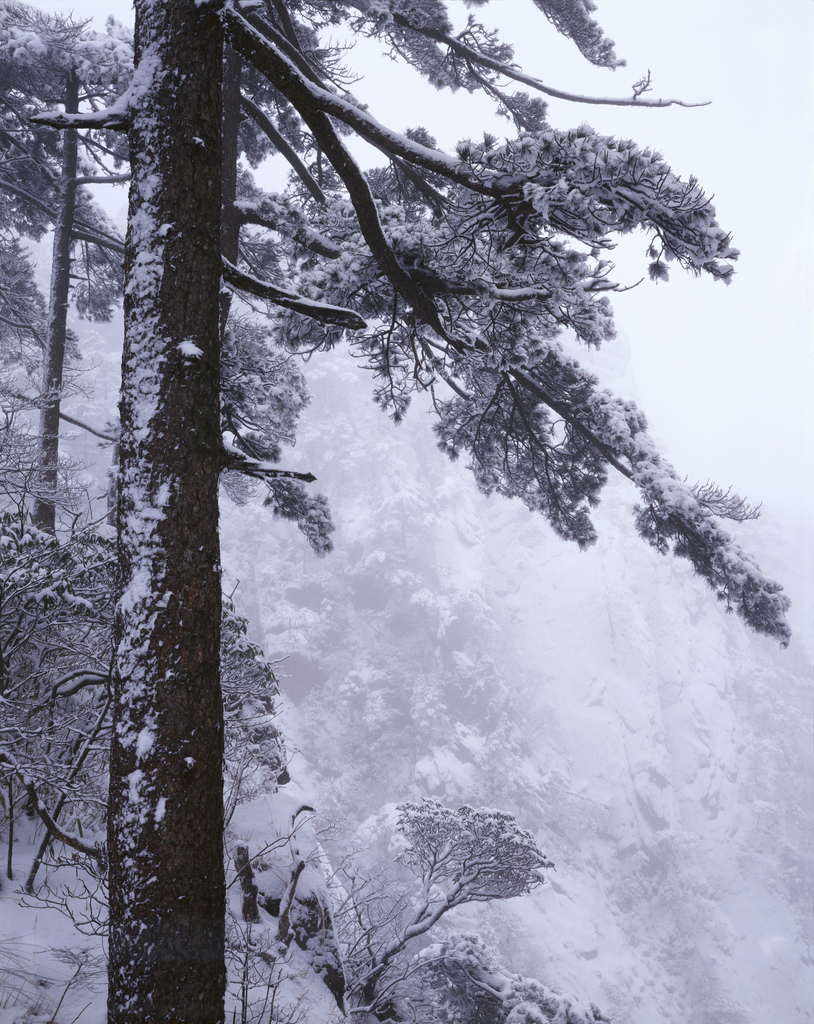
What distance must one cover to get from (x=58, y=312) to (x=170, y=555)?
8.27m

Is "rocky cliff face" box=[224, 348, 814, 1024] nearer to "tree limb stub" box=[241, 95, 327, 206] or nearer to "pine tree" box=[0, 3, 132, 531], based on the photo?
"pine tree" box=[0, 3, 132, 531]

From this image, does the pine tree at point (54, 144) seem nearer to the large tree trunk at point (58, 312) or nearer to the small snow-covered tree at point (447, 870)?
the large tree trunk at point (58, 312)

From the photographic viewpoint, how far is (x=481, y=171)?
8.13 feet

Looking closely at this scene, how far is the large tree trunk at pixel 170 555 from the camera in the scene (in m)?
1.59

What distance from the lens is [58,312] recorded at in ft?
26.8

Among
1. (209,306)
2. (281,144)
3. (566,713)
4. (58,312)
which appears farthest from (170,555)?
(566,713)

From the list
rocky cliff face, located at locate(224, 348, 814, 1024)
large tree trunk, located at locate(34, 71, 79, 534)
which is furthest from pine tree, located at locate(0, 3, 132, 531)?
rocky cliff face, located at locate(224, 348, 814, 1024)

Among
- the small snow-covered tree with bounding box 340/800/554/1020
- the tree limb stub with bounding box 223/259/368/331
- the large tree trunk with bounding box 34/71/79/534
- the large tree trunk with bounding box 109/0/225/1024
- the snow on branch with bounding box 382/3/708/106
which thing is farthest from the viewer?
the small snow-covered tree with bounding box 340/800/554/1020

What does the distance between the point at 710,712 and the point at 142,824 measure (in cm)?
7468

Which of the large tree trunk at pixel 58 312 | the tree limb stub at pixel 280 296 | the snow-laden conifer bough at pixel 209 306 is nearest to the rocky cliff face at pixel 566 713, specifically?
the large tree trunk at pixel 58 312

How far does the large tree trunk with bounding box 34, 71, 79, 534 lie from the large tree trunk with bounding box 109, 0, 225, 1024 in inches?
255

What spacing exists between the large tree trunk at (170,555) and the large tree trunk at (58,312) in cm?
648

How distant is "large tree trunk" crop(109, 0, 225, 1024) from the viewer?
159 centimetres

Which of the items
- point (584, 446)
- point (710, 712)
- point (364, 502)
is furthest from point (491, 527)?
point (584, 446)
